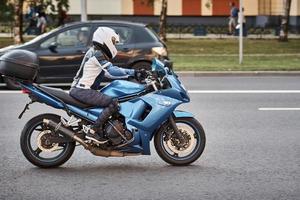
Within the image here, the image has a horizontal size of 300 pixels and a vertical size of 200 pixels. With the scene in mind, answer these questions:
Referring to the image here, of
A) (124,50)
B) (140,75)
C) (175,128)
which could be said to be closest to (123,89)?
(140,75)

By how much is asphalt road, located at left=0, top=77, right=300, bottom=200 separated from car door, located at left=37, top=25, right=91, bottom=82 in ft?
14.6

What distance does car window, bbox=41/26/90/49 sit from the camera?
16.2 m

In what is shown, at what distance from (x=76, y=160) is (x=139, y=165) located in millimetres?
734

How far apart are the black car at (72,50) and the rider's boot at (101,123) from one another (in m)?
8.17

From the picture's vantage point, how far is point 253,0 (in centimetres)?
5012

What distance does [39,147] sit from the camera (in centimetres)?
791

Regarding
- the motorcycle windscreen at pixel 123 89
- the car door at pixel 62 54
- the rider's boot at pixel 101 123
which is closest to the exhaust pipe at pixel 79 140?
the rider's boot at pixel 101 123

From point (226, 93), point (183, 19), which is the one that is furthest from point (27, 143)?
point (183, 19)

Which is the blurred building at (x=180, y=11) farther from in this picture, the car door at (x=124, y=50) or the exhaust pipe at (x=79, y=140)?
the exhaust pipe at (x=79, y=140)

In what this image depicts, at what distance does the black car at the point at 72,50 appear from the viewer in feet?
52.9

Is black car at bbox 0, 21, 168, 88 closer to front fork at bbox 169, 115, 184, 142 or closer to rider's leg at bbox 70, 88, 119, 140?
front fork at bbox 169, 115, 184, 142

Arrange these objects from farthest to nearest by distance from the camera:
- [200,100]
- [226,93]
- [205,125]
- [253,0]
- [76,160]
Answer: [253,0], [226,93], [200,100], [205,125], [76,160]

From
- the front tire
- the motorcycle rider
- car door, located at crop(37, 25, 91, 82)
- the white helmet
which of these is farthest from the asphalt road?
car door, located at crop(37, 25, 91, 82)

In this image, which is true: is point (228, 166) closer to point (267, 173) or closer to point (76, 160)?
point (267, 173)
